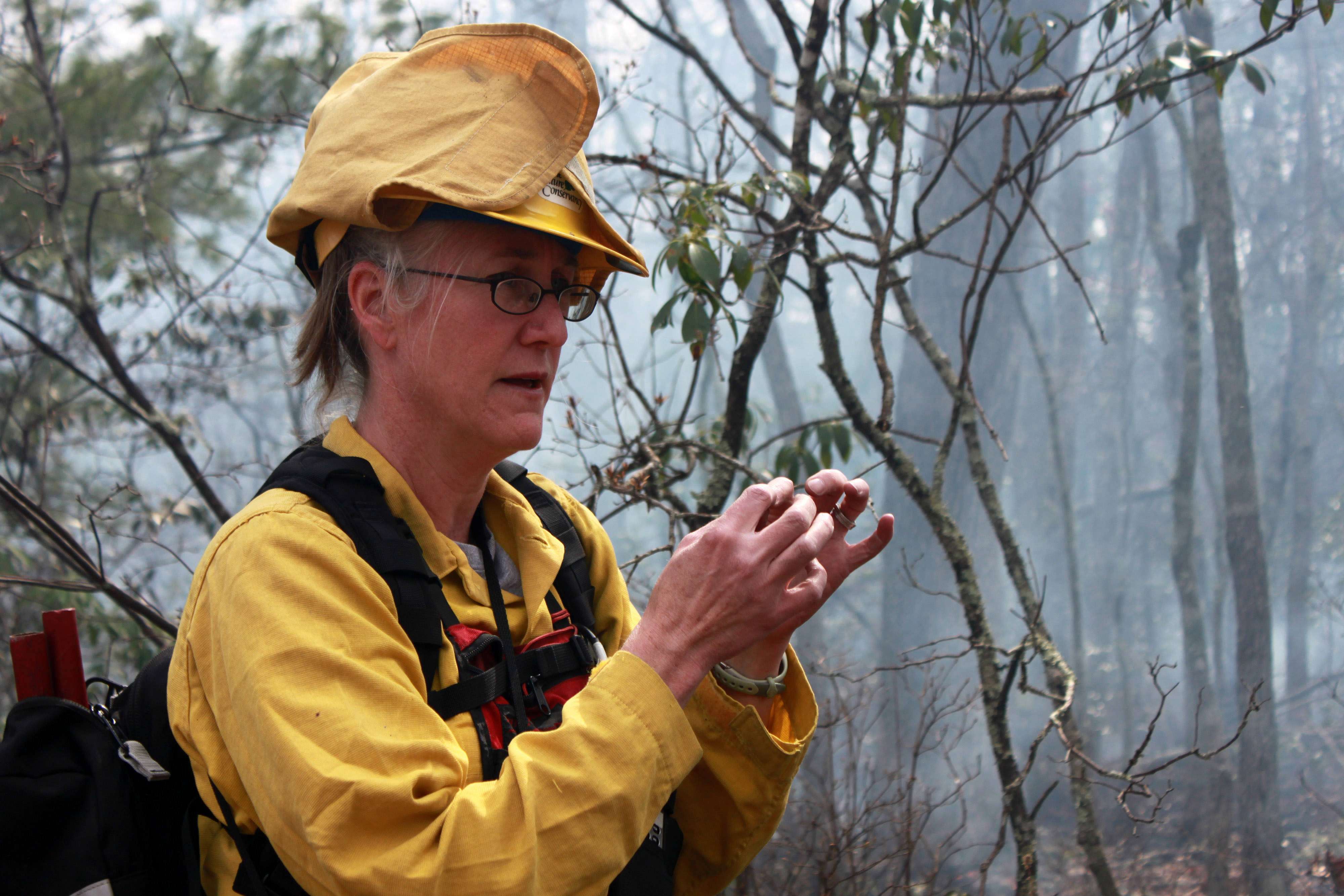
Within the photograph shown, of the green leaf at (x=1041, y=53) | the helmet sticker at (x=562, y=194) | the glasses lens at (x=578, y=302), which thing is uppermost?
the green leaf at (x=1041, y=53)

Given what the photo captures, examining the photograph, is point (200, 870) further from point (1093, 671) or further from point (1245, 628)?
point (1093, 671)

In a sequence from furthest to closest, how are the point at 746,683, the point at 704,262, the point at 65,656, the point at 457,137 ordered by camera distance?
the point at 704,262, the point at 746,683, the point at 65,656, the point at 457,137

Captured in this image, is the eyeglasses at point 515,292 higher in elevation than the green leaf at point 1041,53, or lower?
lower

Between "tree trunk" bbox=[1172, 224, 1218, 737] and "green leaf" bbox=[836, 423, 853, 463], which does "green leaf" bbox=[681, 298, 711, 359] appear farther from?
"tree trunk" bbox=[1172, 224, 1218, 737]

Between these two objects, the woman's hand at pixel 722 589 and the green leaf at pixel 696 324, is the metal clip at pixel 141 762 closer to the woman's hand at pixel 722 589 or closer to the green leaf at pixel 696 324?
the woman's hand at pixel 722 589

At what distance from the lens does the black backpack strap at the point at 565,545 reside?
4.95 ft

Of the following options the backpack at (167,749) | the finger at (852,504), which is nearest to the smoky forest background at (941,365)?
the backpack at (167,749)

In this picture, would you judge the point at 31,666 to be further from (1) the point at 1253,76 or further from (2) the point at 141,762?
(1) the point at 1253,76

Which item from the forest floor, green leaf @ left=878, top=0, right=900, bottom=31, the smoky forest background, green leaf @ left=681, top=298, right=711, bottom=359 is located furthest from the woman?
the forest floor

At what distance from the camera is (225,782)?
1.08 metres

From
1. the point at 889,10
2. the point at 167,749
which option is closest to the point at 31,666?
the point at 167,749

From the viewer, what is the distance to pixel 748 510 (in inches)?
45.0

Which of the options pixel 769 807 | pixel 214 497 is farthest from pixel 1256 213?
pixel 214 497

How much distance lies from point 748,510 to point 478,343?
48 centimetres
